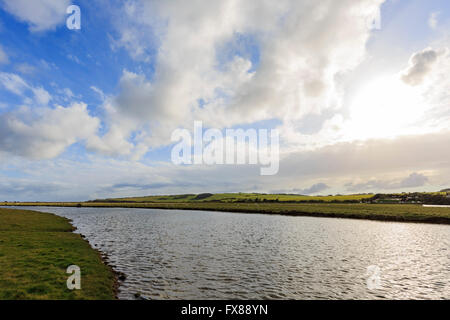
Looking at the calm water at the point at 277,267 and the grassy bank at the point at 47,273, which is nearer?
the grassy bank at the point at 47,273

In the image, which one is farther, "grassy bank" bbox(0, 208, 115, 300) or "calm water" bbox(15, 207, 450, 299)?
"calm water" bbox(15, 207, 450, 299)

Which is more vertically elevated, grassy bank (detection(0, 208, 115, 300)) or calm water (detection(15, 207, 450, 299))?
grassy bank (detection(0, 208, 115, 300))

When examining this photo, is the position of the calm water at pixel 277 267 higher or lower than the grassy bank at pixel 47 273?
lower

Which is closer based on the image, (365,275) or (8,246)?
(365,275)

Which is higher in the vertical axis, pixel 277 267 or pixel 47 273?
pixel 47 273

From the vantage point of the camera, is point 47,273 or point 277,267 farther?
point 277,267

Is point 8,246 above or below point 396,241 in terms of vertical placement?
above

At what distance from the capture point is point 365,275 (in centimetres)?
2211
